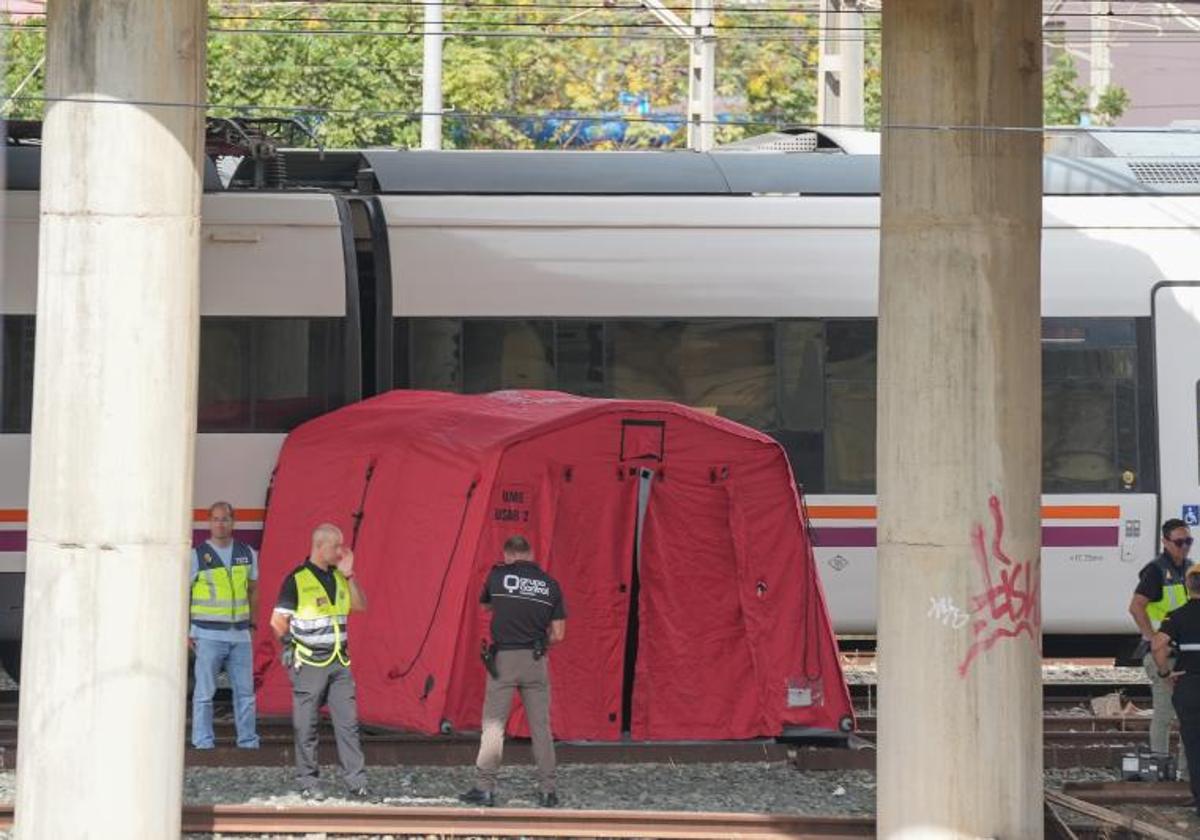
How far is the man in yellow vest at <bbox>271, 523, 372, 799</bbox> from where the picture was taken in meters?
12.9

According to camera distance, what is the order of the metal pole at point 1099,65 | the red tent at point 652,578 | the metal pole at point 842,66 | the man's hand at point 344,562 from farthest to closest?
the metal pole at point 1099,65, the metal pole at point 842,66, the red tent at point 652,578, the man's hand at point 344,562

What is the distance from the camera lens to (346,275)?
16.2 meters

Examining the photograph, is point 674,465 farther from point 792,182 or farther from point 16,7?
point 16,7

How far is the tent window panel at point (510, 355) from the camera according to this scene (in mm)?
16547

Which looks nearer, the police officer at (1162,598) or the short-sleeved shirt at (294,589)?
the short-sleeved shirt at (294,589)

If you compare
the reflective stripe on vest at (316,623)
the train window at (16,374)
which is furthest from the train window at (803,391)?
the train window at (16,374)

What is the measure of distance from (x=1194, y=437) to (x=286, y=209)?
7150 millimetres

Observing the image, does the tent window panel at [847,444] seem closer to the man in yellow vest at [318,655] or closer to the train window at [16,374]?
the man in yellow vest at [318,655]

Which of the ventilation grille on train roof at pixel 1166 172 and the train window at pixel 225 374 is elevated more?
the ventilation grille on train roof at pixel 1166 172

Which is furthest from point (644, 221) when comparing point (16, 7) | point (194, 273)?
point (16, 7)

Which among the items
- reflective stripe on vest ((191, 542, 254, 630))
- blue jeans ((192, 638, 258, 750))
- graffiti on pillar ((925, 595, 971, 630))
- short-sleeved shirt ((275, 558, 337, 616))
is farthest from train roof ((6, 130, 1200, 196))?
graffiti on pillar ((925, 595, 971, 630))

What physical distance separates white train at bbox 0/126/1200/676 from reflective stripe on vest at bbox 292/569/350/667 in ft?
10.3

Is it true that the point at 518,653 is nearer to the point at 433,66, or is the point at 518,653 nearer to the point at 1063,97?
the point at 433,66

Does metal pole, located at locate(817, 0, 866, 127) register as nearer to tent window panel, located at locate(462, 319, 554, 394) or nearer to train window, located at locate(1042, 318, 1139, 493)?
train window, located at locate(1042, 318, 1139, 493)
